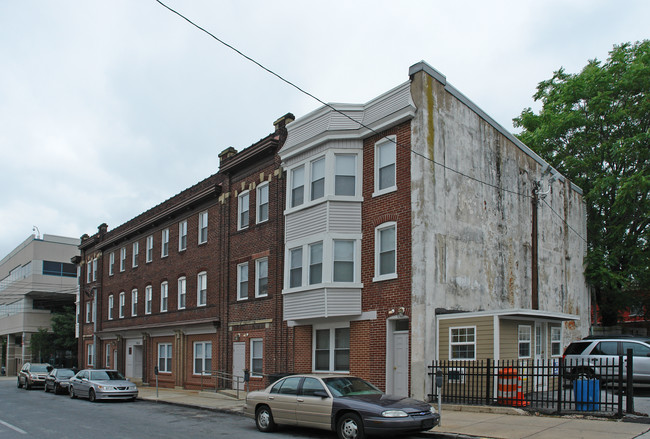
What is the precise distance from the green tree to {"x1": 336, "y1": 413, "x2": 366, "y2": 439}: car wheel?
19460mm

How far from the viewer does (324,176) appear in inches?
841

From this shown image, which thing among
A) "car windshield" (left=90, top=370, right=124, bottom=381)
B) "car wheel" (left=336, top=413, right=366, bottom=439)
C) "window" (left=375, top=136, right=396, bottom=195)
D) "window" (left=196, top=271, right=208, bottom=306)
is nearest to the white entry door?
"window" (left=196, top=271, right=208, bottom=306)

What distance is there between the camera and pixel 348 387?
13758 millimetres

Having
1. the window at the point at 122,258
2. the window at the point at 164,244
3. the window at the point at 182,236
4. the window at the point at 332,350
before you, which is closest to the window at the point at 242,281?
the window at the point at 332,350

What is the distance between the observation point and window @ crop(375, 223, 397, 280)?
755 inches

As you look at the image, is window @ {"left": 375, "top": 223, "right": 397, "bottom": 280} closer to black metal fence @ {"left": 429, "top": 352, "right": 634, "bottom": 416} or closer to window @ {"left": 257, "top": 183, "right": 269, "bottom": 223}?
black metal fence @ {"left": 429, "top": 352, "right": 634, "bottom": 416}

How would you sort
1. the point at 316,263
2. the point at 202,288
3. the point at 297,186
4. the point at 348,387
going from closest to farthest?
1. the point at 348,387
2. the point at 316,263
3. the point at 297,186
4. the point at 202,288

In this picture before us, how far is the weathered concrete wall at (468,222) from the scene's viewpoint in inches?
720

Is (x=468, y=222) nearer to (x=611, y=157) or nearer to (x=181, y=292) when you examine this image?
(x=611, y=157)

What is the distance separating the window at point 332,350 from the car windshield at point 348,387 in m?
6.11

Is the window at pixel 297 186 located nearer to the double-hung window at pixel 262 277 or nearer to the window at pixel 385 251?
the double-hung window at pixel 262 277

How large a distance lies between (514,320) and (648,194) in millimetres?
14627

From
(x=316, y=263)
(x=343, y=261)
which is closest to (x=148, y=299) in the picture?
(x=316, y=263)

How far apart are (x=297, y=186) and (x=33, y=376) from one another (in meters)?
22.9
